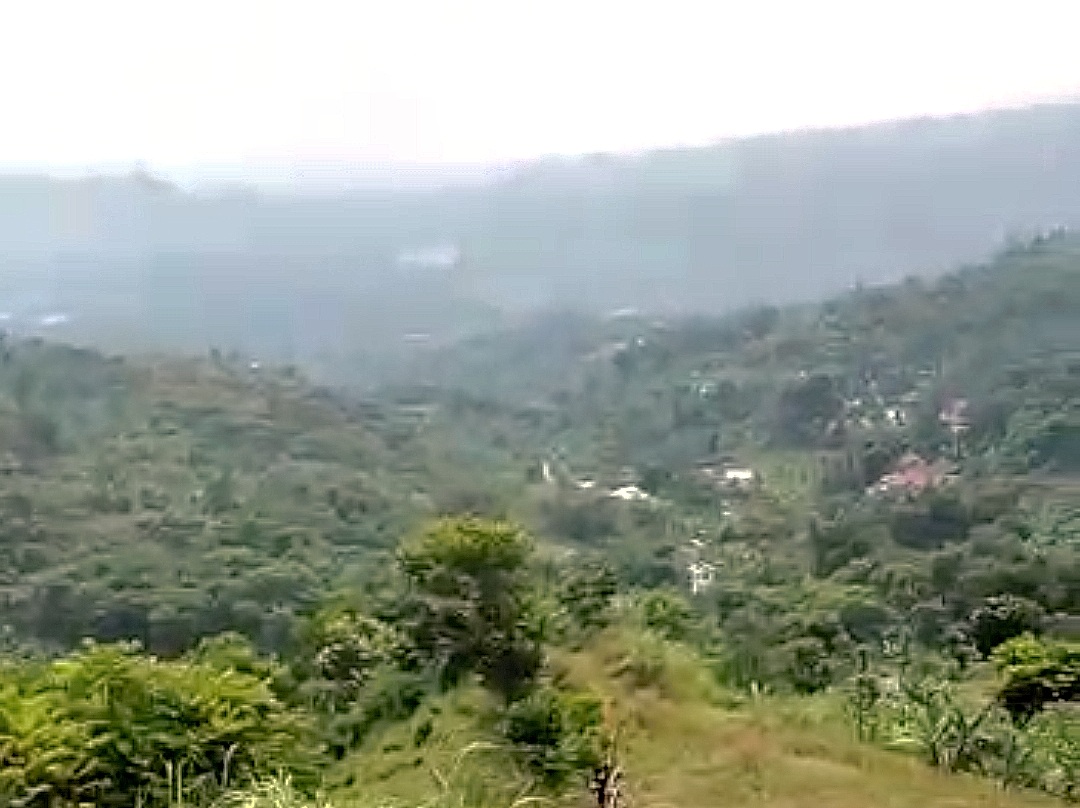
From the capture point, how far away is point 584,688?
1130 cm

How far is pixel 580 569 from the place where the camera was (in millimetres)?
16078

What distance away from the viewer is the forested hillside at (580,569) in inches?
377

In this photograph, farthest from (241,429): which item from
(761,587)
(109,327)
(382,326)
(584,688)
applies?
(382,326)

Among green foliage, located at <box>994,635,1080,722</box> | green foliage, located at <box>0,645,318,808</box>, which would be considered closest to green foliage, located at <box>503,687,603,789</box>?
green foliage, located at <box>0,645,318,808</box>

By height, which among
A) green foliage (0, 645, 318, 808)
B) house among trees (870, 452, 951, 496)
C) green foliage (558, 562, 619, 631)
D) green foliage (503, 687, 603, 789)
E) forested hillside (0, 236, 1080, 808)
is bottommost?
house among trees (870, 452, 951, 496)

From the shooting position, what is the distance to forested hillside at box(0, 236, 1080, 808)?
31.4 ft

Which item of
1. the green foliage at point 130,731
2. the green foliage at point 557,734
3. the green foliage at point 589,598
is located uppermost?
the green foliage at point 130,731

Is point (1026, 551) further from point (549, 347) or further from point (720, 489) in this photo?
point (549, 347)

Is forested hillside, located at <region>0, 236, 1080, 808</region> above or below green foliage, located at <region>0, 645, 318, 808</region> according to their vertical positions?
below

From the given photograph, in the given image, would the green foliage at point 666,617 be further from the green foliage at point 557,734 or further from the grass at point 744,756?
the green foliage at point 557,734

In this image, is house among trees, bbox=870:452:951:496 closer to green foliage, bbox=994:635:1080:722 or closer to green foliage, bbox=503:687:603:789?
green foliage, bbox=994:635:1080:722

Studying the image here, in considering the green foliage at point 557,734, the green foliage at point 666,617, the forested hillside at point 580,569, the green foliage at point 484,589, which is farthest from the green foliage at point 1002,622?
the green foliage at point 557,734

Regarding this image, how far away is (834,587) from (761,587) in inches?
68.7

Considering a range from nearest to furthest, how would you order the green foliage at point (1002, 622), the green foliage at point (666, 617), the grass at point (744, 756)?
the grass at point (744, 756), the green foliage at point (666, 617), the green foliage at point (1002, 622)
